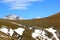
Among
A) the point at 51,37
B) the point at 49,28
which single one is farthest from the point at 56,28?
the point at 51,37

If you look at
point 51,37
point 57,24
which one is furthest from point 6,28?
point 57,24

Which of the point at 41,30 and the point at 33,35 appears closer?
the point at 33,35

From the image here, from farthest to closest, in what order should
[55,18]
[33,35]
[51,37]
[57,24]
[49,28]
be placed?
[55,18] → [57,24] → [49,28] → [51,37] → [33,35]

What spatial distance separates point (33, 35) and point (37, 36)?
1.70 meters

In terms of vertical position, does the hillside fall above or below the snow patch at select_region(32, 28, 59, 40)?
above

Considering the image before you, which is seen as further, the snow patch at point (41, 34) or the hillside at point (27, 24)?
the snow patch at point (41, 34)

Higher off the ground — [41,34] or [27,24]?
[27,24]

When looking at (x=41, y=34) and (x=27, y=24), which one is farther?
(x=27, y=24)

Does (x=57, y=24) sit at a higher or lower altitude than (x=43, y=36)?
higher

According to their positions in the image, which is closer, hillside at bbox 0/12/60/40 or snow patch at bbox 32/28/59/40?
hillside at bbox 0/12/60/40

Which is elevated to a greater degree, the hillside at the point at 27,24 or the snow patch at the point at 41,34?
the hillside at the point at 27,24

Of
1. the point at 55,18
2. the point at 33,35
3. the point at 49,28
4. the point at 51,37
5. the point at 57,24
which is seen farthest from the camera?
the point at 55,18

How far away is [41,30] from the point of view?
269 feet

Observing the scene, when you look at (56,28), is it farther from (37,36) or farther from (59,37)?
(37,36)
